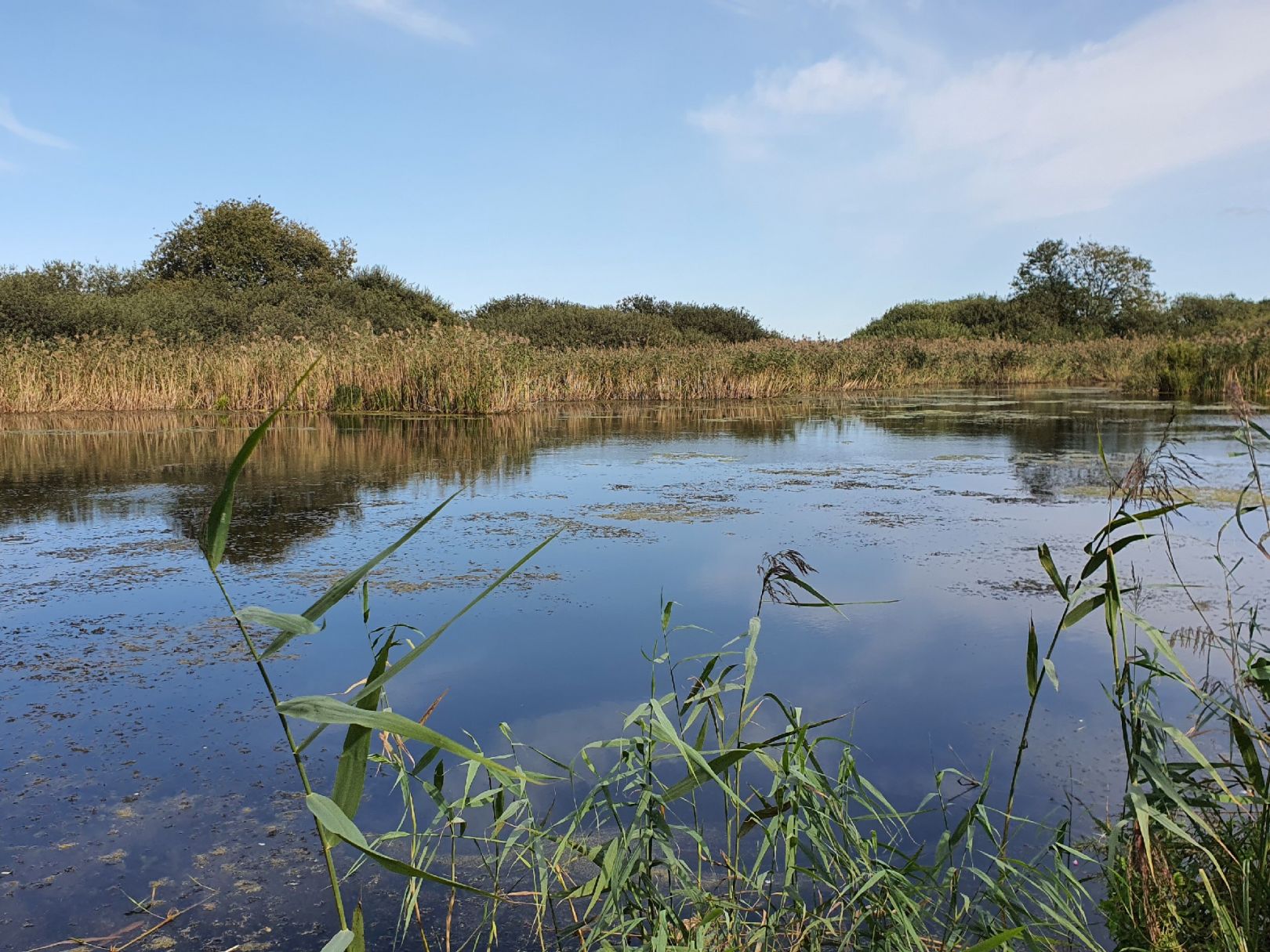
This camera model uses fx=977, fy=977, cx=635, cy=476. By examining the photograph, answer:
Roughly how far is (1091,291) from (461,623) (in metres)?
38.7

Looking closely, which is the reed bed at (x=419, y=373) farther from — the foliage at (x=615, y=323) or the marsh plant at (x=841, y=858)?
the marsh plant at (x=841, y=858)

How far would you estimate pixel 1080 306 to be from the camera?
37000 millimetres

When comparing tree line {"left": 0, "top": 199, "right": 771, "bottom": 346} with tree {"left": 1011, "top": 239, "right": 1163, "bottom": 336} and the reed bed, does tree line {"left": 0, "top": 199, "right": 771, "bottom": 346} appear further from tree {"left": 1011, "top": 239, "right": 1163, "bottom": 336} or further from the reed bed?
tree {"left": 1011, "top": 239, "right": 1163, "bottom": 336}

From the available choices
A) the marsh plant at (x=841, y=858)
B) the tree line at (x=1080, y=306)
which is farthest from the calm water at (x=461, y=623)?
the tree line at (x=1080, y=306)

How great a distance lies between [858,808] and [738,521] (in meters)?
3.45

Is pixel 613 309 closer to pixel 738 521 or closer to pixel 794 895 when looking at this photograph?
pixel 738 521

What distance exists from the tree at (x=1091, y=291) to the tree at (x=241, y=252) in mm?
25087

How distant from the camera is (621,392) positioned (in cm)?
1875

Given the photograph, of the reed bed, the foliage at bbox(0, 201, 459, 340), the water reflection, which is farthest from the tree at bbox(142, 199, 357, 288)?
the water reflection

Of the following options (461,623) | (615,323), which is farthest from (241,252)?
(461,623)

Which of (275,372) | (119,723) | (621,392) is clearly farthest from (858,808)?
(621,392)

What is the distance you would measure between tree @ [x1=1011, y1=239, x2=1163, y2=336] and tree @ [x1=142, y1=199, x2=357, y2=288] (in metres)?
25.1

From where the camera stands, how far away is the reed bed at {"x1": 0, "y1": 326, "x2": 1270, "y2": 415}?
14266 millimetres

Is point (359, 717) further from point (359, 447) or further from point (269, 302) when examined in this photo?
point (269, 302)
